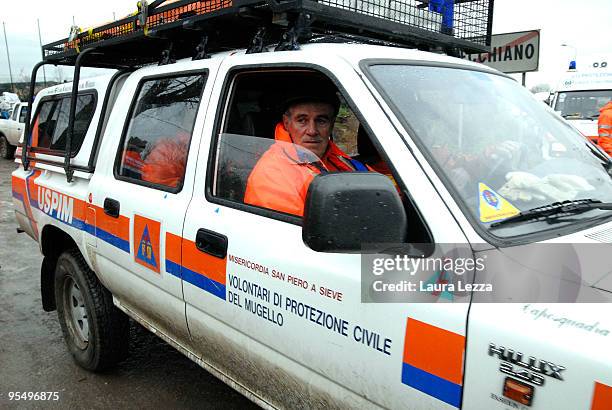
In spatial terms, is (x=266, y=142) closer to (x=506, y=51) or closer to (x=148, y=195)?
(x=148, y=195)

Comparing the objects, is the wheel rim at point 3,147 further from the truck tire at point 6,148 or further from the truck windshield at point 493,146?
the truck windshield at point 493,146

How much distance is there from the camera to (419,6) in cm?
262

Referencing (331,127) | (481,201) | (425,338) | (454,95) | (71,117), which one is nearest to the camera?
(425,338)

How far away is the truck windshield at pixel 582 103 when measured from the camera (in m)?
9.16

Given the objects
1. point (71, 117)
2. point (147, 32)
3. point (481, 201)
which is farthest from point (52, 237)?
point (481, 201)

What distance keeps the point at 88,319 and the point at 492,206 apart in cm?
278

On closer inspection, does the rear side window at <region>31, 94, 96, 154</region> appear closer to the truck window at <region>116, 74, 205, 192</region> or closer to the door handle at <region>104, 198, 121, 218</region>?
the truck window at <region>116, 74, 205, 192</region>

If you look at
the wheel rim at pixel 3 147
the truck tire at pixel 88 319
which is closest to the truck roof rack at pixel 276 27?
the truck tire at pixel 88 319

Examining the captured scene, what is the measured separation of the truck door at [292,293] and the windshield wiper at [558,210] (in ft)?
0.89

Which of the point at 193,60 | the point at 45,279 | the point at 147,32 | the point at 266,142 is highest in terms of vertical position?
the point at 147,32

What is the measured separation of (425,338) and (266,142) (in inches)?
45.7

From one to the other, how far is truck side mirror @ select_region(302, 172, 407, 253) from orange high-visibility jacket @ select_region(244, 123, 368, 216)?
47 centimetres

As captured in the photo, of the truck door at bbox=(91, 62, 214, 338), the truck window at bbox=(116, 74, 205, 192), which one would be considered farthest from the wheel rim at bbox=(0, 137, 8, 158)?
the truck window at bbox=(116, 74, 205, 192)

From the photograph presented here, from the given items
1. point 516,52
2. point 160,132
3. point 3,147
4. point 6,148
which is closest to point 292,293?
point 160,132
